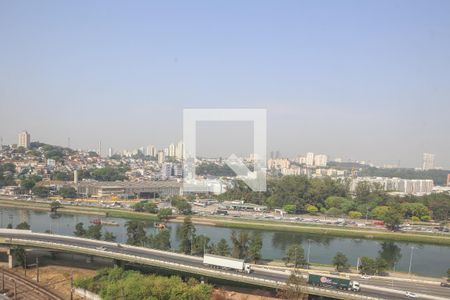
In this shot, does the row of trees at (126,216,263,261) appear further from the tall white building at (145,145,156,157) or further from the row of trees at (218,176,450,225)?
the tall white building at (145,145,156,157)

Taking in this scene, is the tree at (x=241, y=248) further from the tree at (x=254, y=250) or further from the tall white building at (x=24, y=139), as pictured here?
the tall white building at (x=24, y=139)

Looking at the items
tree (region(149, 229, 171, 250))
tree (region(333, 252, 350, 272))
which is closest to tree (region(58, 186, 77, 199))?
tree (region(149, 229, 171, 250))

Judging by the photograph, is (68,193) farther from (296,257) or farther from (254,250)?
(296,257)

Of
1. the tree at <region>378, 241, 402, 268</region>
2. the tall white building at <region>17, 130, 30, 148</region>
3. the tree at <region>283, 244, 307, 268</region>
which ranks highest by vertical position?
the tall white building at <region>17, 130, 30, 148</region>

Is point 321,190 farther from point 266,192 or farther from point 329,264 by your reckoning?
point 329,264

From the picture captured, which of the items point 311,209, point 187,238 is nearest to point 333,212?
point 311,209

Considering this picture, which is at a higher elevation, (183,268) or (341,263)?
(183,268)
